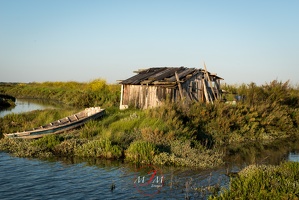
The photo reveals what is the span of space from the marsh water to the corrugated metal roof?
12225 mm

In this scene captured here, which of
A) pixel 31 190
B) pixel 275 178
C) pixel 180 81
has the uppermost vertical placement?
pixel 180 81

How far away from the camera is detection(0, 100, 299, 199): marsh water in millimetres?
10883

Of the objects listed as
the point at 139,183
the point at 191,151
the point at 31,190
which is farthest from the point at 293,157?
the point at 31,190

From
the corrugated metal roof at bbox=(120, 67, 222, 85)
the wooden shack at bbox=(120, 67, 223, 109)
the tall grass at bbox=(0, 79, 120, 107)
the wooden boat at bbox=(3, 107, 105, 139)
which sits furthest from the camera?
the tall grass at bbox=(0, 79, 120, 107)

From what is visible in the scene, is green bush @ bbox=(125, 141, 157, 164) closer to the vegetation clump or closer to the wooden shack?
the vegetation clump

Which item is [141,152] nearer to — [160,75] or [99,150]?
[99,150]

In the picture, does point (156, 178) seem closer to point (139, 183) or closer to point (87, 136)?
point (139, 183)

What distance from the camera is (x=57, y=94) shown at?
195 feet

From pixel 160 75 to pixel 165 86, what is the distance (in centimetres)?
246

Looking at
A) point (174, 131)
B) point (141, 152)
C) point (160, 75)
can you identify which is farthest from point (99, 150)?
point (160, 75)

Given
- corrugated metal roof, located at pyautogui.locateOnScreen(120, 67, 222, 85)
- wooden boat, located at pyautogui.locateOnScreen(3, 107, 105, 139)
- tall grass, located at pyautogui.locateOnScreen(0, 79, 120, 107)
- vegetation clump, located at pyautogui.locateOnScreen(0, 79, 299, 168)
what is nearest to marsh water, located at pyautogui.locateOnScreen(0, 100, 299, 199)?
vegetation clump, located at pyautogui.locateOnScreen(0, 79, 299, 168)

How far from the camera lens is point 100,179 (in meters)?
12.6

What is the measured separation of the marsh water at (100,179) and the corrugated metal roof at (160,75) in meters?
12.2

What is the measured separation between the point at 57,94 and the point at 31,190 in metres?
50.1
